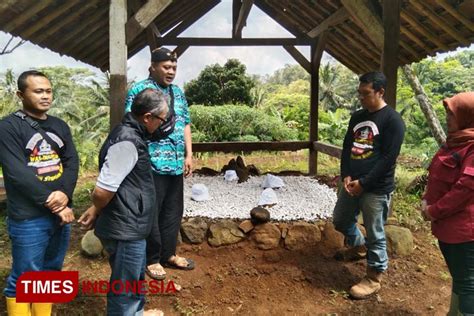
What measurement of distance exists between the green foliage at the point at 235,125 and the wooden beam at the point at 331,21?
8653 millimetres

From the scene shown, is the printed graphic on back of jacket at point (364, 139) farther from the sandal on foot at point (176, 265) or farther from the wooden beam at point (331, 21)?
the wooden beam at point (331, 21)

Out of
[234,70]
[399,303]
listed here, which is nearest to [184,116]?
[399,303]

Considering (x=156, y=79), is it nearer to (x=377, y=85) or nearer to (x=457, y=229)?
(x=377, y=85)

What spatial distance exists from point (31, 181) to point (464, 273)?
7.59 feet

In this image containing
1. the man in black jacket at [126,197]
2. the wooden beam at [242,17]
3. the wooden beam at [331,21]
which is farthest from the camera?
the wooden beam at [242,17]

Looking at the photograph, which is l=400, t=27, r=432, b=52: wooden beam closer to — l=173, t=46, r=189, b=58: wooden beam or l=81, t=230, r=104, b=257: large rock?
l=173, t=46, r=189, b=58: wooden beam

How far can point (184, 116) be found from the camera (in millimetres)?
2975

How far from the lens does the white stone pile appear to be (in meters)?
4.02

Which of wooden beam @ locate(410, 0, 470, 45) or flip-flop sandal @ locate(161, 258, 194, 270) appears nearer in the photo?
flip-flop sandal @ locate(161, 258, 194, 270)

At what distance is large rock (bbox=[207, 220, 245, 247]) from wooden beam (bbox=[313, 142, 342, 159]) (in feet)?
7.32

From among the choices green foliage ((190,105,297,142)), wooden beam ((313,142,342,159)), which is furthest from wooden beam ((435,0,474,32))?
green foliage ((190,105,297,142))

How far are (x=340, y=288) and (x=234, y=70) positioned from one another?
14147 millimetres

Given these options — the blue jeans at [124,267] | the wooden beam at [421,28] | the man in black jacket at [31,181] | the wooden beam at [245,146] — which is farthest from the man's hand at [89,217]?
the wooden beam at [245,146]

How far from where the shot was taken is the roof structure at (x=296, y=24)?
3.52 metres
